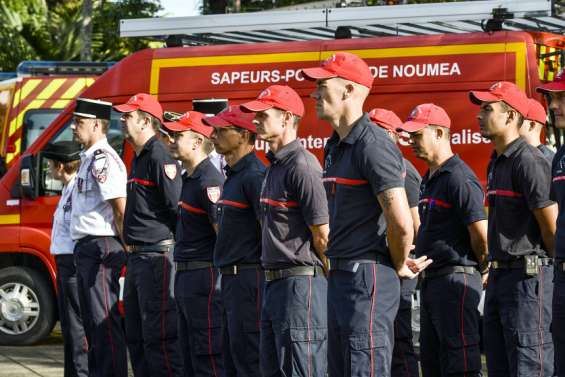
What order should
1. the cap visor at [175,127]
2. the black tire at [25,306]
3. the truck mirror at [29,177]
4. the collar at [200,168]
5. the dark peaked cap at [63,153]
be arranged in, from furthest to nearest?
the black tire at [25,306]
the truck mirror at [29,177]
the dark peaked cap at [63,153]
the cap visor at [175,127]
the collar at [200,168]

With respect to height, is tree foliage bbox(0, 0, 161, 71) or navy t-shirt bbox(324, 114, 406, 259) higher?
tree foliage bbox(0, 0, 161, 71)

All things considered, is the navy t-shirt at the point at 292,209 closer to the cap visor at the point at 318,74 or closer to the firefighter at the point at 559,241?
the cap visor at the point at 318,74

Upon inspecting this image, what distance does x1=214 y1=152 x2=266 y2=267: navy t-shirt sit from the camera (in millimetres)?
6948

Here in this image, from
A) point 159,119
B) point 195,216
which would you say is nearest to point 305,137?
point 159,119

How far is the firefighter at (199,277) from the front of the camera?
7.56 m

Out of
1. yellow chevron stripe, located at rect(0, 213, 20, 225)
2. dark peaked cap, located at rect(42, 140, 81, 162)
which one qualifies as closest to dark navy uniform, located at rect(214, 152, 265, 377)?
dark peaked cap, located at rect(42, 140, 81, 162)

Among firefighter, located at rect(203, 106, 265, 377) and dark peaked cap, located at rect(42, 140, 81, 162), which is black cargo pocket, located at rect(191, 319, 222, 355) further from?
dark peaked cap, located at rect(42, 140, 81, 162)

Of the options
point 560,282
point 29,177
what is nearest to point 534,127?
point 560,282

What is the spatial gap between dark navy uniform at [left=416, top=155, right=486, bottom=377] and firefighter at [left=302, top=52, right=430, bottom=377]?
56.2 inches

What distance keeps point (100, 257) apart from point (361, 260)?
298 centimetres

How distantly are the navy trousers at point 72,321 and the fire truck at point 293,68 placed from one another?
1929 mm

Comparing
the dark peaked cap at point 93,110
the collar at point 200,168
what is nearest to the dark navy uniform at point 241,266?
the collar at point 200,168

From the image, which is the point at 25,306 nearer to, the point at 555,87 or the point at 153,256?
the point at 153,256

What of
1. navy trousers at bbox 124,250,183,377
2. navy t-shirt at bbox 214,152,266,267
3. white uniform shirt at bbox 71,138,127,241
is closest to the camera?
navy t-shirt at bbox 214,152,266,267
